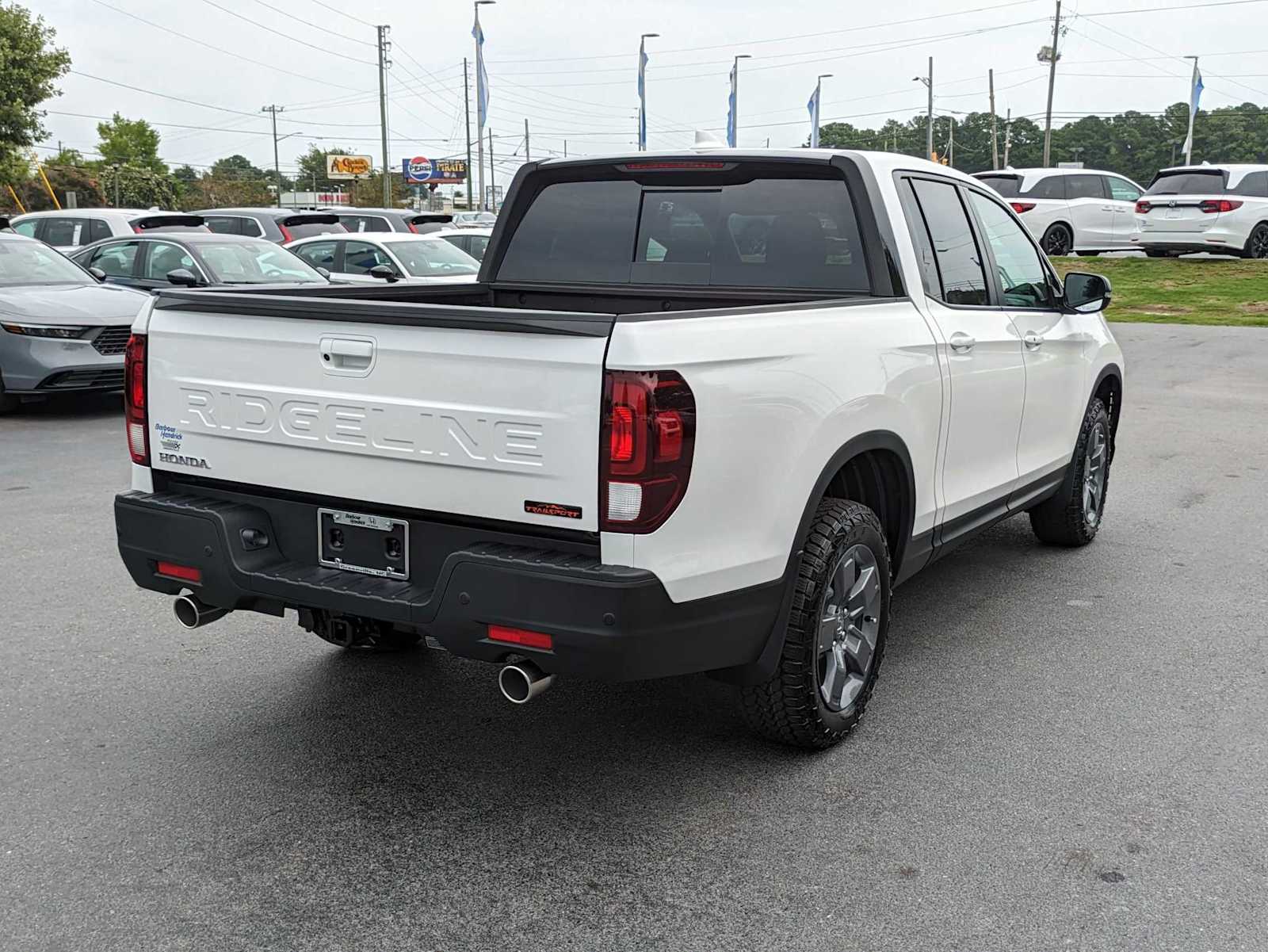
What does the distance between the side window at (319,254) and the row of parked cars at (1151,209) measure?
13665 mm

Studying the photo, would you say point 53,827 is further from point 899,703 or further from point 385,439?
point 899,703

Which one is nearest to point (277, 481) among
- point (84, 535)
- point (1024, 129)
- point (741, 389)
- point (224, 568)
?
point (224, 568)

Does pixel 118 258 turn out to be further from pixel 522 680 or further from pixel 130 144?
pixel 130 144

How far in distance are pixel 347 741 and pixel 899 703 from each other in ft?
6.36

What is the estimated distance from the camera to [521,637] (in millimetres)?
3273

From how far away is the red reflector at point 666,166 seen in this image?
4805mm

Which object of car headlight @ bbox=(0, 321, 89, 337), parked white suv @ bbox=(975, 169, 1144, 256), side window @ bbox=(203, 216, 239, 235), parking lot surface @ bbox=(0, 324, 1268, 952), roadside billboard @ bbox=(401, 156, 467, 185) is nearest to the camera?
parking lot surface @ bbox=(0, 324, 1268, 952)

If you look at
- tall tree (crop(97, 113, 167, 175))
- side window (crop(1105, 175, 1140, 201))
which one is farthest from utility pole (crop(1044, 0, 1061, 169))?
tall tree (crop(97, 113, 167, 175))

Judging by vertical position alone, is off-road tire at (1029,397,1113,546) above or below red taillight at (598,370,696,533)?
below

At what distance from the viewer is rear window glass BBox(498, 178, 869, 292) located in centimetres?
466

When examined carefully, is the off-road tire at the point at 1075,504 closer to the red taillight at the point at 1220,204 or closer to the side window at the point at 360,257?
the side window at the point at 360,257

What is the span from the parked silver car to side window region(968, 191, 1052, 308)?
7.75 metres

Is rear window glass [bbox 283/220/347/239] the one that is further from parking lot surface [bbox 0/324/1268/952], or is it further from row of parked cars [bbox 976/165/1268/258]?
parking lot surface [bbox 0/324/1268/952]

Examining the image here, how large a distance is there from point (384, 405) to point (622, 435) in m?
0.74
